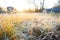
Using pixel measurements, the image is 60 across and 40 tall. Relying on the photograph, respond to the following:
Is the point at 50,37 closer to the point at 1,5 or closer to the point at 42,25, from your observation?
the point at 42,25

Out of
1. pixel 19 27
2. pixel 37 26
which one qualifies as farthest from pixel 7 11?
pixel 37 26

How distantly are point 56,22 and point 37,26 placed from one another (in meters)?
0.22

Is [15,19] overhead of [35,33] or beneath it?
overhead

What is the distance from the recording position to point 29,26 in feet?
6.10

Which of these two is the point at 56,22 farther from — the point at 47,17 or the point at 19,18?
the point at 19,18

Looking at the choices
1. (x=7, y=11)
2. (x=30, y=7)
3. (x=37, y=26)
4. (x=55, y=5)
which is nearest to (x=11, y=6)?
(x=7, y=11)

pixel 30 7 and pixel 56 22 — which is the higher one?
pixel 30 7

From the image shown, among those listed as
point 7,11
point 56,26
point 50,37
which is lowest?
point 50,37

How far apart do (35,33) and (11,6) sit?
395 millimetres

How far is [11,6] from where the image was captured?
1.88 metres

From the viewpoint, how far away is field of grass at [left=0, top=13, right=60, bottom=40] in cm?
182

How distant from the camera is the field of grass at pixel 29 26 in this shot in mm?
1821

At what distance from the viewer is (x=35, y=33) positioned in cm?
185

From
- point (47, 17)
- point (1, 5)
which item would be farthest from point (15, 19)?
point (47, 17)
